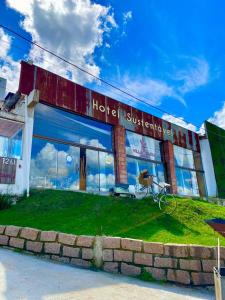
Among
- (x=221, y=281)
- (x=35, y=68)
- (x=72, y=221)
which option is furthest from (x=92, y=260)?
(x=35, y=68)

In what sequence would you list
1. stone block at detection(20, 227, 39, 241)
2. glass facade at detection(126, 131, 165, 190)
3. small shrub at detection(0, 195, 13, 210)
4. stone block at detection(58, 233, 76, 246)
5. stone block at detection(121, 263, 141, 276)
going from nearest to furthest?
stone block at detection(121, 263, 141, 276) < stone block at detection(58, 233, 76, 246) < stone block at detection(20, 227, 39, 241) < small shrub at detection(0, 195, 13, 210) < glass facade at detection(126, 131, 165, 190)

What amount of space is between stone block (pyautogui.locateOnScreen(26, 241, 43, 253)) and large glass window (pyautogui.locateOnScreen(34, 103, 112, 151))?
9685 millimetres

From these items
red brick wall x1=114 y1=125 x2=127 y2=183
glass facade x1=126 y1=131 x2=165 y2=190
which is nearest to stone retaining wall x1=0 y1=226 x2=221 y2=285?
red brick wall x1=114 y1=125 x2=127 y2=183

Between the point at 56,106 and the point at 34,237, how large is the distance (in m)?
11.5

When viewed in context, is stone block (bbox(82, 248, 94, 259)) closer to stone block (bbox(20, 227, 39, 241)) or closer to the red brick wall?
stone block (bbox(20, 227, 39, 241))

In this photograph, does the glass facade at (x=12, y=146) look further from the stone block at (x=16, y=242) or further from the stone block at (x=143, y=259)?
the stone block at (x=143, y=259)

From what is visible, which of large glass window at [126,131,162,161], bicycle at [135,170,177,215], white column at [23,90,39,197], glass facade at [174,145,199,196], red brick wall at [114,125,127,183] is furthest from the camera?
glass facade at [174,145,199,196]

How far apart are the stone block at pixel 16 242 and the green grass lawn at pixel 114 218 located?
→ 2.18 ft

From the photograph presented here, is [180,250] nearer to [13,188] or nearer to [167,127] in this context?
[13,188]

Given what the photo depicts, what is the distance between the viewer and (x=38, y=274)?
5199 mm

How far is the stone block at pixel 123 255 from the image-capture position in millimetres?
6008

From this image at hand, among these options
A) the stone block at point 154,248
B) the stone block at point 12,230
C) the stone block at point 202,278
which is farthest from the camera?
the stone block at point 12,230

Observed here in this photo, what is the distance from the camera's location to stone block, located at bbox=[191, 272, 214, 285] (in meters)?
5.65

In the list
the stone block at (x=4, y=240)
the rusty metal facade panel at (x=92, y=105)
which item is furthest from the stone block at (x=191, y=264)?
the rusty metal facade panel at (x=92, y=105)
